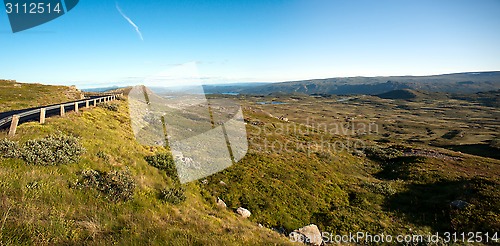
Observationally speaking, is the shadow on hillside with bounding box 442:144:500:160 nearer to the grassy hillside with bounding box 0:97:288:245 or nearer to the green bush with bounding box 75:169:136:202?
the grassy hillside with bounding box 0:97:288:245

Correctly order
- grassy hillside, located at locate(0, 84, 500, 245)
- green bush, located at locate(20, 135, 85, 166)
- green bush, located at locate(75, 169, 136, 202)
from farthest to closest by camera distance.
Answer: green bush, located at locate(20, 135, 85, 166)
green bush, located at locate(75, 169, 136, 202)
grassy hillside, located at locate(0, 84, 500, 245)

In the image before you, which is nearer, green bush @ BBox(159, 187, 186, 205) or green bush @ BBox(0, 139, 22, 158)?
green bush @ BBox(0, 139, 22, 158)

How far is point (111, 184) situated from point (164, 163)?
6.40m

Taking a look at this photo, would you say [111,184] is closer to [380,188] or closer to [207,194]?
[207,194]

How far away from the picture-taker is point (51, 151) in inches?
496

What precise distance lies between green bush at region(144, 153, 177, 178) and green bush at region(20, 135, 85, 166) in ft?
14.5

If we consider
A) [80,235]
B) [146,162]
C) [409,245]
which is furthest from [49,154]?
[409,245]

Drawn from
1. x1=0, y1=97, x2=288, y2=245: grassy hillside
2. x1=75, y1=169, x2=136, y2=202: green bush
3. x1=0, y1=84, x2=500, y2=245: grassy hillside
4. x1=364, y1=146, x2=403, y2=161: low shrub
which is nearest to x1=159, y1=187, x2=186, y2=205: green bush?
x1=0, y1=84, x2=500, y2=245: grassy hillside

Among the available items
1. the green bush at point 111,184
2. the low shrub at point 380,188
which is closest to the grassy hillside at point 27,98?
the green bush at point 111,184

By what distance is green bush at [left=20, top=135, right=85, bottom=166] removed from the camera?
38.4ft

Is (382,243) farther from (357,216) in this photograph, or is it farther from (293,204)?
(293,204)

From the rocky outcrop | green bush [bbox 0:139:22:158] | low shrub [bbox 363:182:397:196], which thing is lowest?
low shrub [bbox 363:182:397:196]

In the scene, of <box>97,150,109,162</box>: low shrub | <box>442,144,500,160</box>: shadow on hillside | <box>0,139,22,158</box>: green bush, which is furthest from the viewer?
<box>442,144,500,160</box>: shadow on hillside

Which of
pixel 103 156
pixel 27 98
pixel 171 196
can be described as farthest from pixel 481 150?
pixel 27 98
